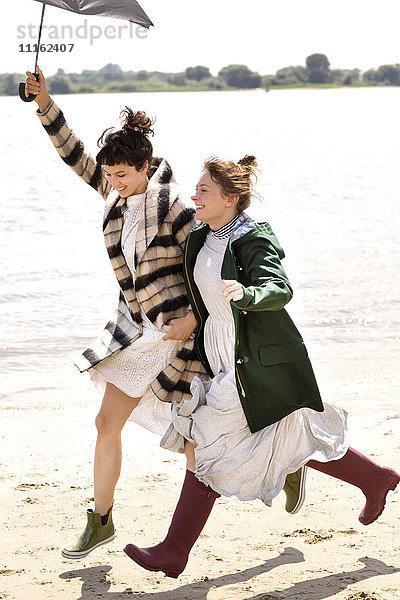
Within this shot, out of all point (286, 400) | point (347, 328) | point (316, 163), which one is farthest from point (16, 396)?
point (316, 163)

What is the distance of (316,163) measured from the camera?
119 feet

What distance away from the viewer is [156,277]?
13.4 ft

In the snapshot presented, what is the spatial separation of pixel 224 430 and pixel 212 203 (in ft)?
2.81

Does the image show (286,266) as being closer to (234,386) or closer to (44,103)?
(44,103)

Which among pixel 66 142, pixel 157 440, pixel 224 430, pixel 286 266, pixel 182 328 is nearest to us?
pixel 224 430

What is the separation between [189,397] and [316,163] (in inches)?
1289

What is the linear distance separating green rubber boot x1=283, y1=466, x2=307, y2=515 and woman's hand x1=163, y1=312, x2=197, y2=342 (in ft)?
2.48

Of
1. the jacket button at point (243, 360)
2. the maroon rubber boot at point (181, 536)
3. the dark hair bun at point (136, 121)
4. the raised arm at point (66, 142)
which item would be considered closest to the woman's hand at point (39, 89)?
the raised arm at point (66, 142)

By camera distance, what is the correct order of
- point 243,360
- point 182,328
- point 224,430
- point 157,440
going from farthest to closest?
1. point 157,440
2. point 182,328
3. point 224,430
4. point 243,360

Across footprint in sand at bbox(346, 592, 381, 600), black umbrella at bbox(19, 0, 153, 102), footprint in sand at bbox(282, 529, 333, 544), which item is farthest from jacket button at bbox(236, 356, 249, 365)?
black umbrella at bbox(19, 0, 153, 102)

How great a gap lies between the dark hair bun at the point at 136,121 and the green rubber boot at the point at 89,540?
1.59m

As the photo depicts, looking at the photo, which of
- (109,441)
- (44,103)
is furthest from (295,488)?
(44,103)

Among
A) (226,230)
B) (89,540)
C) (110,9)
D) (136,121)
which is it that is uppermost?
(110,9)

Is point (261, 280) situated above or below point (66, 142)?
below
